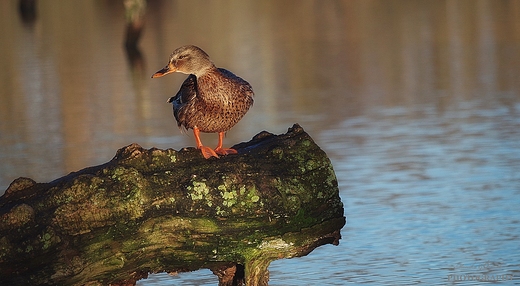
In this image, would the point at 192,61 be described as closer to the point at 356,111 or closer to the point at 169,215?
the point at 169,215

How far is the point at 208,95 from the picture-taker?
6660mm

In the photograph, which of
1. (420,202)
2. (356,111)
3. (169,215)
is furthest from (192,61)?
(356,111)

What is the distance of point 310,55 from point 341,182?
1367 centimetres

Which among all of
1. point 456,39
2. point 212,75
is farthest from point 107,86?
point 212,75

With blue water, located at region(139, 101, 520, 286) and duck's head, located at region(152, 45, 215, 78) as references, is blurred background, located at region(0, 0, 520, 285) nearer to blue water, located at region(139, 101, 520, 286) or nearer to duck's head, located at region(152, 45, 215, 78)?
blue water, located at region(139, 101, 520, 286)

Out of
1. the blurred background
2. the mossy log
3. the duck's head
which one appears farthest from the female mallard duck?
the blurred background

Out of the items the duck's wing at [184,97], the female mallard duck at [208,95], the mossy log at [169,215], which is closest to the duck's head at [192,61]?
the female mallard duck at [208,95]

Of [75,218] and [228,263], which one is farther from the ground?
[75,218]

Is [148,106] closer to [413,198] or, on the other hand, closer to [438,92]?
[438,92]

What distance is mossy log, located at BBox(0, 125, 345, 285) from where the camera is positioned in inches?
219

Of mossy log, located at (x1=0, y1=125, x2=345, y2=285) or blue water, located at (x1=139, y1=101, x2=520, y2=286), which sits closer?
mossy log, located at (x1=0, y1=125, x2=345, y2=285)

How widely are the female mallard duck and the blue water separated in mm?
1337

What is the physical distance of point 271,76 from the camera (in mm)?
20781

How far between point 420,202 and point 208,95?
140 inches
